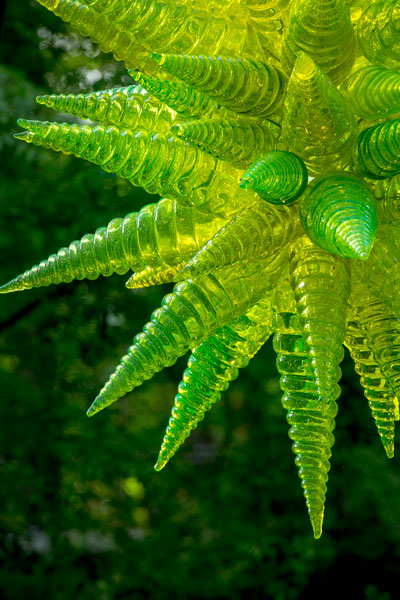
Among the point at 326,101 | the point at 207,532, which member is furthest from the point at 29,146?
the point at 326,101

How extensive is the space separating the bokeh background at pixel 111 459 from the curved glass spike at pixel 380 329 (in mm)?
1771

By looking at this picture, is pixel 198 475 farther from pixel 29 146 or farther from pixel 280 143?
pixel 280 143

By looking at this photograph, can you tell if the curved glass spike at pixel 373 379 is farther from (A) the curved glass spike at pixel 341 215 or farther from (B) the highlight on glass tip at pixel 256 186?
(A) the curved glass spike at pixel 341 215

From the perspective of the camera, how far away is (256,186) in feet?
1.79

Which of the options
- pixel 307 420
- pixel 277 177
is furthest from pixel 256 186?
pixel 307 420

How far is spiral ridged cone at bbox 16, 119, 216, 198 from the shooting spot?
61 centimetres

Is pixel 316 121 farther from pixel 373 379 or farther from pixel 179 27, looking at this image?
pixel 373 379

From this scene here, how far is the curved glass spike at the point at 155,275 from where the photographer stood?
76 cm

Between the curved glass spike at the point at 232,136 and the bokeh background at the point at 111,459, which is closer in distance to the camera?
the curved glass spike at the point at 232,136

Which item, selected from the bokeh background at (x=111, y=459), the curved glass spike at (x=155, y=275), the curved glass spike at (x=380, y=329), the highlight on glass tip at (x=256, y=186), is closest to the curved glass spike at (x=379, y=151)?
the highlight on glass tip at (x=256, y=186)

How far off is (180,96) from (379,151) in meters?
0.17

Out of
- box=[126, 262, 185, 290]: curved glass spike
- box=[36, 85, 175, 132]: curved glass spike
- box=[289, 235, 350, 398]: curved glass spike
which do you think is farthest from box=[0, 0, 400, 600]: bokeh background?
box=[289, 235, 350, 398]: curved glass spike

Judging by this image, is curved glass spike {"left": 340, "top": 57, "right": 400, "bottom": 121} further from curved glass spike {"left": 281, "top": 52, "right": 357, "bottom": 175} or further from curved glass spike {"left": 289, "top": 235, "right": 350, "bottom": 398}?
A: curved glass spike {"left": 289, "top": 235, "right": 350, "bottom": 398}

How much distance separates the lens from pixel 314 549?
8.91 feet
